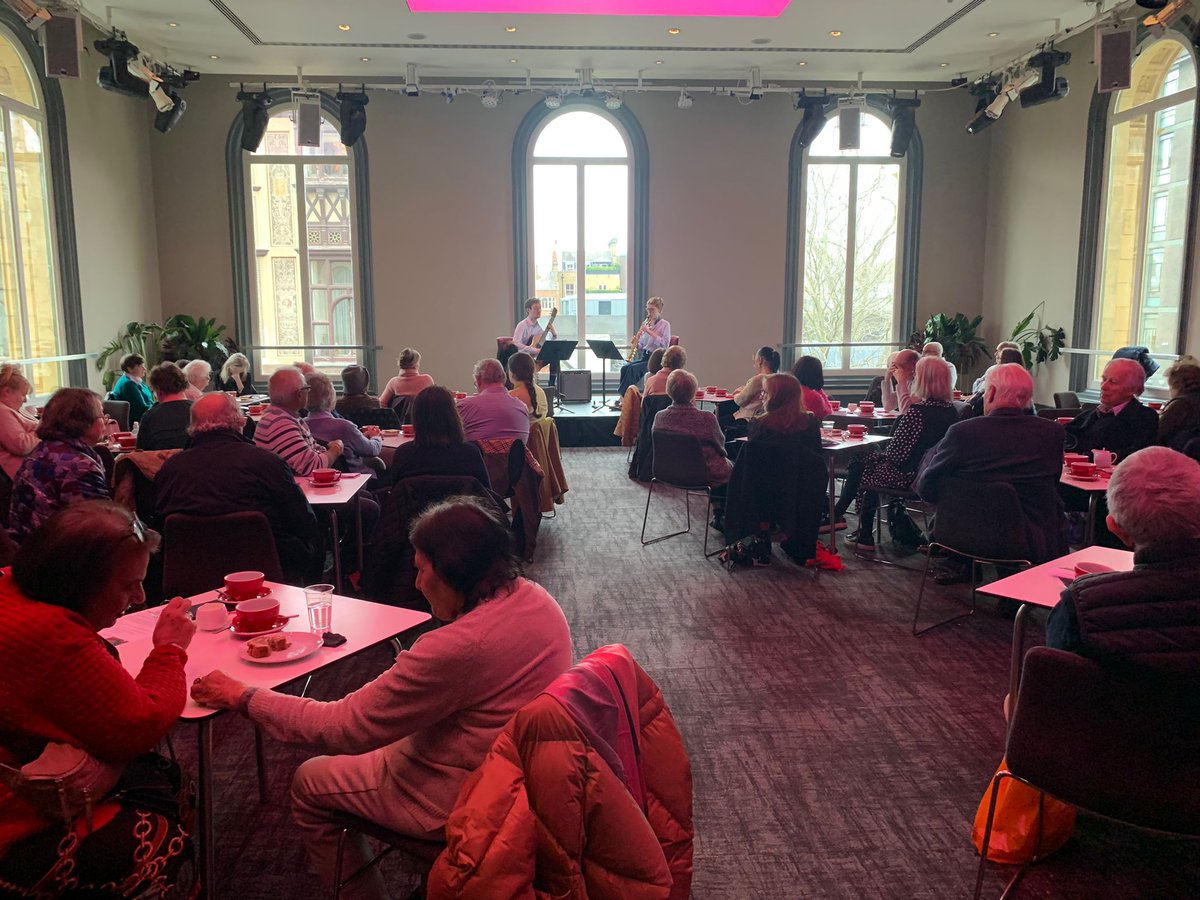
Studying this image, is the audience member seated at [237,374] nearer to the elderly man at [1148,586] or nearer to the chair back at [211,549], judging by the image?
the chair back at [211,549]

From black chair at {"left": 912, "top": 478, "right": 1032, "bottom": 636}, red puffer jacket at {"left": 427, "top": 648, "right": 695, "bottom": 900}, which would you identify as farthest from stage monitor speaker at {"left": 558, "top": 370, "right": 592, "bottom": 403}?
red puffer jacket at {"left": 427, "top": 648, "right": 695, "bottom": 900}

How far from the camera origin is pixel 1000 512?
3998mm

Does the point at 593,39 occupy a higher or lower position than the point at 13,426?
higher

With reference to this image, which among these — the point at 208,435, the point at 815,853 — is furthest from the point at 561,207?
the point at 815,853

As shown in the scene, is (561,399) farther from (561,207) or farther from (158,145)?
(158,145)

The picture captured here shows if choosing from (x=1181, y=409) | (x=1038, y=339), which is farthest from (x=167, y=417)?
(x=1038, y=339)

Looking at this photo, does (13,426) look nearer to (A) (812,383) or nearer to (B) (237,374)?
(B) (237,374)

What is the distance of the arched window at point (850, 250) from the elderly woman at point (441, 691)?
1052 centimetres

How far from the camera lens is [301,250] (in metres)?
11.5

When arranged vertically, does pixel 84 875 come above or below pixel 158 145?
below

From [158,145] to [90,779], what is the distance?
1100cm

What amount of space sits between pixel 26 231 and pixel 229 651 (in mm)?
7985

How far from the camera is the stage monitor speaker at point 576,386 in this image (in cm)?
1105

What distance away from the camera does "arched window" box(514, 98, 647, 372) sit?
11.4m
